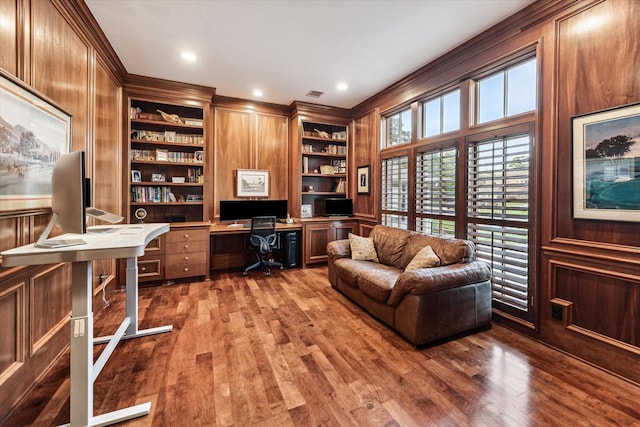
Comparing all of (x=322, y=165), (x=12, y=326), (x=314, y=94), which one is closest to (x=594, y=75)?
(x=314, y=94)

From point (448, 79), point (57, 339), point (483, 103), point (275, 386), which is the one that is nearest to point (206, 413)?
point (275, 386)

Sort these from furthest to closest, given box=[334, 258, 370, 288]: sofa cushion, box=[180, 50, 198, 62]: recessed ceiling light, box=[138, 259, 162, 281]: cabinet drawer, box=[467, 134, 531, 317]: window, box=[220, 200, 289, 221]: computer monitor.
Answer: box=[220, 200, 289, 221]: computer monitor
box=[138, 259, 162, 281]: cabinet drawer
box=[180, 50, 198, 62]: recessed ceiling light
box=[334, 258, 370, 288]: sofa cushion
box=[467, 134, 531, 317]: window

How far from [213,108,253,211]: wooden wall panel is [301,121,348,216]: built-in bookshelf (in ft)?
3.47

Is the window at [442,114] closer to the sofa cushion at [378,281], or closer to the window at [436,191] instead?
the window at [436,191]

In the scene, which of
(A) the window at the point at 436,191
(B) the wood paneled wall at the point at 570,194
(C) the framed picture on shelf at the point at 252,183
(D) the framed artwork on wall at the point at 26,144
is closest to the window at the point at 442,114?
(A) the window at the point at 436,191

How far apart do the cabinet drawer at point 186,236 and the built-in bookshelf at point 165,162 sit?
460 millimetres

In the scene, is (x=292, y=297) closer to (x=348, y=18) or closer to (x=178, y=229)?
(x=178, y=229)

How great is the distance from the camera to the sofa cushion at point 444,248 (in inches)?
108

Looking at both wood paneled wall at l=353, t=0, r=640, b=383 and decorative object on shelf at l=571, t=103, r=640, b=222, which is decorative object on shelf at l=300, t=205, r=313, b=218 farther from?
decorative object on shelf at l=571, t=103, r=640, b=222

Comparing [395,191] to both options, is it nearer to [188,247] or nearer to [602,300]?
[602,300]

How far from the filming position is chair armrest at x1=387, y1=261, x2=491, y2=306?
7.67 feet

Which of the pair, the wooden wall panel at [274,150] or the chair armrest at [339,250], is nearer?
the chair armrest at [339,250]

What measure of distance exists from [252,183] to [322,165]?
4.66ft

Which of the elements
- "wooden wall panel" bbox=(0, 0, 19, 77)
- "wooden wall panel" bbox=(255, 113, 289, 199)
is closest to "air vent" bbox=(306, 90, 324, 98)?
"wooden wall panel" bbox=(255, 113, 289, 199)
